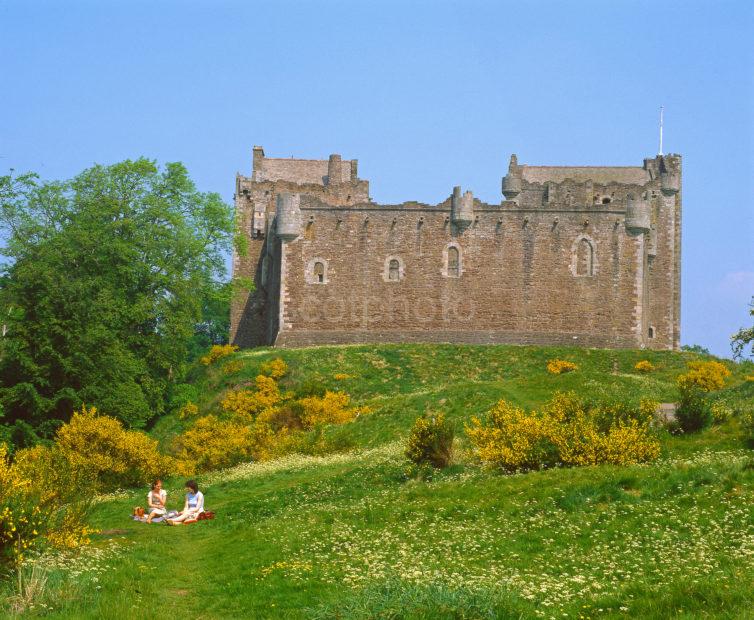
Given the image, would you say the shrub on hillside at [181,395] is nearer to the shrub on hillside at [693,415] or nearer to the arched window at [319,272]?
the arched window at [319,272]

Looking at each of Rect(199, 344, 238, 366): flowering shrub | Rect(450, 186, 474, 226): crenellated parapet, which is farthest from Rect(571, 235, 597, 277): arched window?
Rect(199, 344, 238, 366): flowering shrub

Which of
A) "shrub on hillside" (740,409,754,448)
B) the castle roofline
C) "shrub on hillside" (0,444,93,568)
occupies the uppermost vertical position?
the castle roofline

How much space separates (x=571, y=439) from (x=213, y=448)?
14.0 meters

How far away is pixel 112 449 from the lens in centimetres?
3109

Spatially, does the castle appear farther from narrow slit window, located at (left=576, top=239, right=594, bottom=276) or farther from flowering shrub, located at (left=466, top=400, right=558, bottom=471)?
flowering shrub, located at (left=466, top=400, right=558, bottom=471)

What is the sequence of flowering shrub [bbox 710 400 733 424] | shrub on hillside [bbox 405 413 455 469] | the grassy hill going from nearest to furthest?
the grassy hill, flowering shrub [bbox 710 400 733 424], shrub on hillside [bbox 405 413 455 469]

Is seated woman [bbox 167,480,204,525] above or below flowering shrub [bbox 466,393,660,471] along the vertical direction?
below

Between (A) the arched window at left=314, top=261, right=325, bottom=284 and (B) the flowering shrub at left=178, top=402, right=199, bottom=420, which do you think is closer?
(B) the flowering shrub at left=178, top=402, right=199, bottom=420

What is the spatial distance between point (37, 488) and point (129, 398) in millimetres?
22430

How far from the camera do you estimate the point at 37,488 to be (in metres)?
17.4

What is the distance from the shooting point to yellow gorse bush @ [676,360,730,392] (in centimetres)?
4331

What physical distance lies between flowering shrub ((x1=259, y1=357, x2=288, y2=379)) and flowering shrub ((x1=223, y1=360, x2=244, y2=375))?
1233 millimetres

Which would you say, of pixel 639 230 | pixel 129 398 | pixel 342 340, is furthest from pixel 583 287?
pixel 129 398

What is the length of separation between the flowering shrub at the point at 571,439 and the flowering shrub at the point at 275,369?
2492cm
